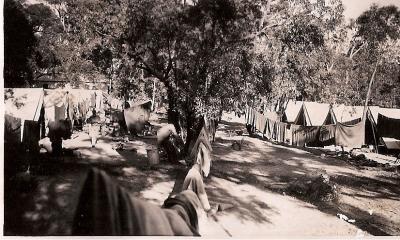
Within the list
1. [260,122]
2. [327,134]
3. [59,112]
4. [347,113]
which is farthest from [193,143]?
[347,113]

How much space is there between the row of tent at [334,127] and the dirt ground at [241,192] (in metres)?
1.81

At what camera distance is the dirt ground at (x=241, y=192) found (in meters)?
7.55

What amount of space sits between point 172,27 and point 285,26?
318 centimetres

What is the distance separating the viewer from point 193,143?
1300 centimetres

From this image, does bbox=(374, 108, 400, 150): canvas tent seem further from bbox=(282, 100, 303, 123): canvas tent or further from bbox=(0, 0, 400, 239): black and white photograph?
bbox=(282, 100, 303, 123): canvas tent

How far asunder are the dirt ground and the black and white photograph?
5 cm

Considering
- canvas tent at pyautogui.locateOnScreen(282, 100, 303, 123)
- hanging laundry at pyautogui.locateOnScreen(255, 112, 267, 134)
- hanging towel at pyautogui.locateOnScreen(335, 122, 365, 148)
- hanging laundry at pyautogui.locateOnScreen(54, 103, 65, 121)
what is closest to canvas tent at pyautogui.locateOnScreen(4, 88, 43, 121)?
hanging laundry at pyautogui.locateOnScreen(54, 103, 65, 121)

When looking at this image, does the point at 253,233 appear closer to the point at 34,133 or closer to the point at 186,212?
the point at 186,212

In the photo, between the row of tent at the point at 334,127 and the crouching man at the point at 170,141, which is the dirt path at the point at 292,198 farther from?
the row of tent at the point at 334,127

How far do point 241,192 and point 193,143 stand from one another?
131 inches

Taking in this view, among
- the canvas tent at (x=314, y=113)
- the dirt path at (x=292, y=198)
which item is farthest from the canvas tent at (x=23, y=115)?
the canvas tent at (x=314, y=113)

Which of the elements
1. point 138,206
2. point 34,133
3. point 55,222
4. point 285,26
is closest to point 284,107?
point 285,26

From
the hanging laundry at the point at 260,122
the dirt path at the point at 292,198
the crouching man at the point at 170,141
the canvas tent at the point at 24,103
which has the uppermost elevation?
the canvas tent at the point at 24,103

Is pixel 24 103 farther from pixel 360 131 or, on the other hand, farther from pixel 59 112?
pixel 360 131
